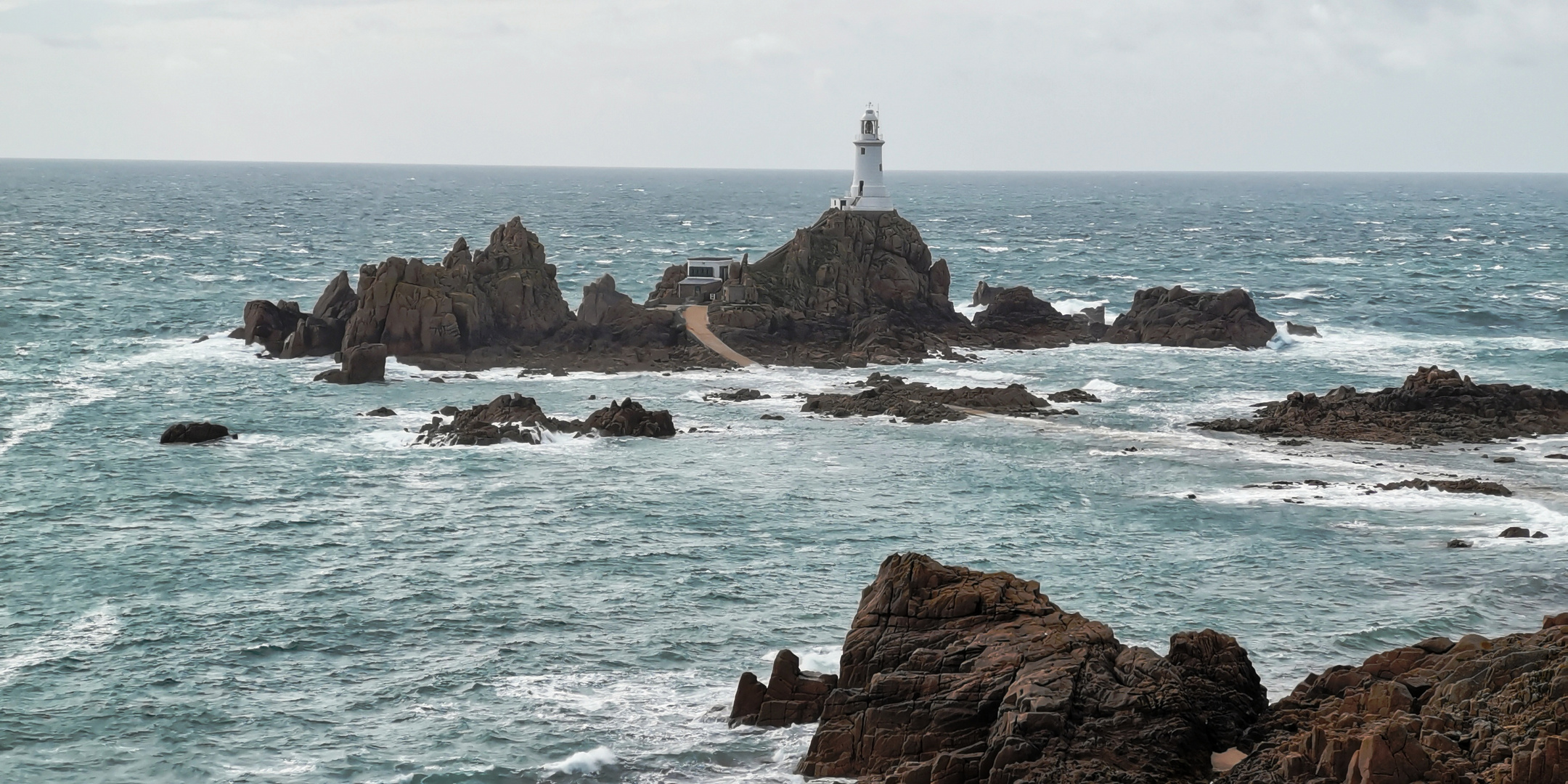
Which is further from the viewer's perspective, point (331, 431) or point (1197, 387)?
point (1197, 387)


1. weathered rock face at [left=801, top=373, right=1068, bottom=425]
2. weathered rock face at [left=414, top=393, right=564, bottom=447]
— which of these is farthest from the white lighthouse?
weathered rock face at [left=414, top=393, right=564, bottom=447]

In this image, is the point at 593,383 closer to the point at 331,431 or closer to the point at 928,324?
the point at 331,431

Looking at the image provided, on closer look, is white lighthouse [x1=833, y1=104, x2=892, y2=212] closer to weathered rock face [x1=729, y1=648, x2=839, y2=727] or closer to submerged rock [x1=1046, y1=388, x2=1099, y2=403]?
submerged rock [x1=1046, y1=388, x2=1099, y2=403]

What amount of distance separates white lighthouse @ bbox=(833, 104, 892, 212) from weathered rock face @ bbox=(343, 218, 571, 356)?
67.5 ft

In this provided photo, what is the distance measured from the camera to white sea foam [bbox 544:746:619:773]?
2777cm

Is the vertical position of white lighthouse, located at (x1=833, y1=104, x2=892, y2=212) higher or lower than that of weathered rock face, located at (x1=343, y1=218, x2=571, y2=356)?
higher

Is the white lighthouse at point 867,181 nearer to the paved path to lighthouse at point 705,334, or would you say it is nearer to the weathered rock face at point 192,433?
the paved path to lighthouse at point 705,334

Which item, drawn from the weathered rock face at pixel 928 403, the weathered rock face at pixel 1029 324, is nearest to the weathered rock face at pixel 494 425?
the weathered rock face at pixel 928 403

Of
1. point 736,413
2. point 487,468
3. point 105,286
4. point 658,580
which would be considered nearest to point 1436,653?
point 658,580

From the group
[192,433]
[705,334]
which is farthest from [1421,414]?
[192,433]

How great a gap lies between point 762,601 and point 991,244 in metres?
116

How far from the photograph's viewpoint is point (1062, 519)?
4628 cm

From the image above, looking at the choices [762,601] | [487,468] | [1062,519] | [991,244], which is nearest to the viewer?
[762,601]

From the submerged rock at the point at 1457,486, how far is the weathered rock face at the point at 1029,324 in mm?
34091
